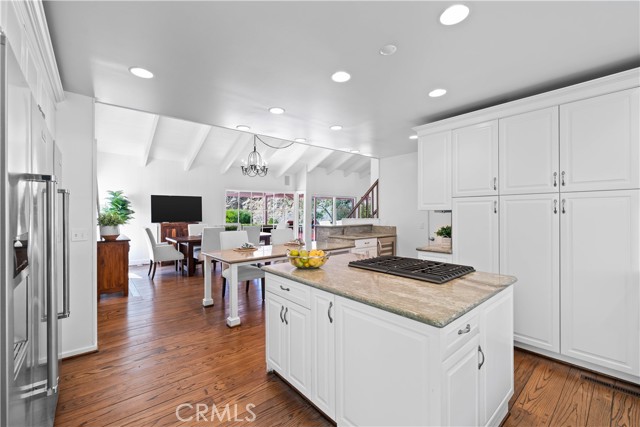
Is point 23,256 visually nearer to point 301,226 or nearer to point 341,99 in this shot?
point 341,99

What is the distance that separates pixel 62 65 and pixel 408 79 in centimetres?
260

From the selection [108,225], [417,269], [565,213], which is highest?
[565,213]

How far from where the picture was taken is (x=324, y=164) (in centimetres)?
1004

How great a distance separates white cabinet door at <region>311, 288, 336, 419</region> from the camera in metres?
1.71

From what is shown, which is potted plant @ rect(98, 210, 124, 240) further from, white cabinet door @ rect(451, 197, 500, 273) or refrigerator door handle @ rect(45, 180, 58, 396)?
white cabinet door @ rect(451, 197, 500, 273)

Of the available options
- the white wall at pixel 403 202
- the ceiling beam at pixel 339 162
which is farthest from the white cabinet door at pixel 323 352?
the ceiling beam at pixel 339 162

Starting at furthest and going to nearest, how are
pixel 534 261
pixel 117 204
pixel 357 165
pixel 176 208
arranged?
pixel 357 165 < pixel 176 208 < pixel 117 204 < pixel 534 261

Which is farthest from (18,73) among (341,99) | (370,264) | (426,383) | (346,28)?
(341,99)

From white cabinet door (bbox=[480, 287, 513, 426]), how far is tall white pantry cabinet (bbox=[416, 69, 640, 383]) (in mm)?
1009

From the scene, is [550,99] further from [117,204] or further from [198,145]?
[117,204]

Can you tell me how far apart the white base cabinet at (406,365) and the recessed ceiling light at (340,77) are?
5.38ft

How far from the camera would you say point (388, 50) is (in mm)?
1952

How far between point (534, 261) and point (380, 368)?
1.98 meters

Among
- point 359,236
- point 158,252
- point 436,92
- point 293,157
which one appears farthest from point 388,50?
point 293,157
